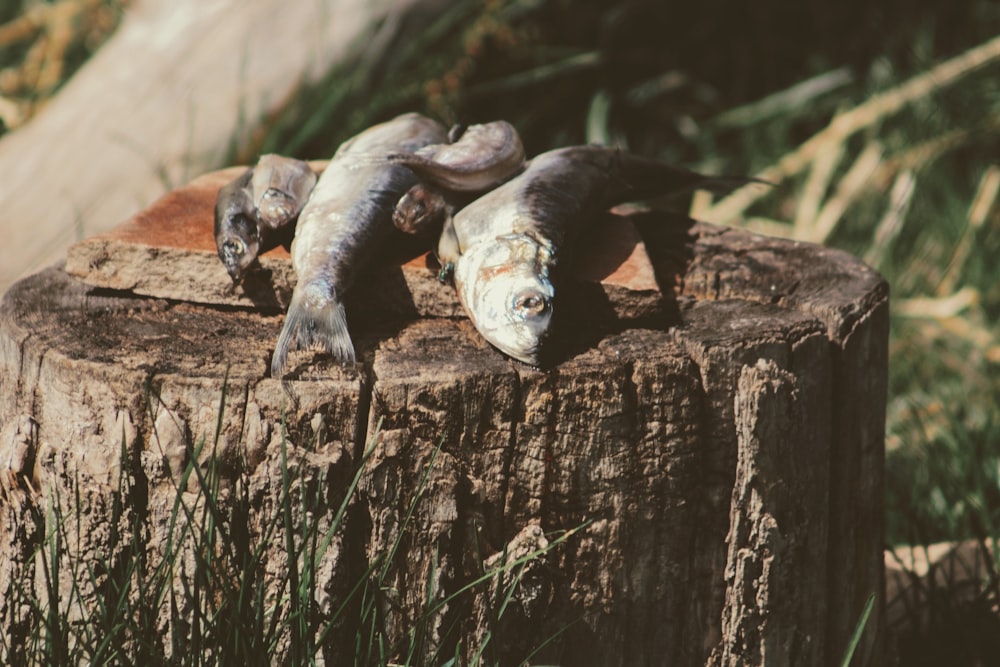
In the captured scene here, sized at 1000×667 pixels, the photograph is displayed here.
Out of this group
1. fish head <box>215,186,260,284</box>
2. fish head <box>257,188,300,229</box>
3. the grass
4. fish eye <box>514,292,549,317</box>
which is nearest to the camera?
the grass

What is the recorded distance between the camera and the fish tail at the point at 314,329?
69.6 inches

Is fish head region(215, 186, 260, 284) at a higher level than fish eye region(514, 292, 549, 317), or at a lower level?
higher

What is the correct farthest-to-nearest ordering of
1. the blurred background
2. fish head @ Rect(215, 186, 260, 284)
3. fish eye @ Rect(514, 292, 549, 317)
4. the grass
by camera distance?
1. the blurred background
2. fish head @ Rect(215, 186, 260, 284)
3. fish eye @ Rect(514, 292, 549, 317)
4. the grass

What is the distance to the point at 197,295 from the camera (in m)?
2.04

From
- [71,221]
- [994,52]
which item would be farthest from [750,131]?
[71,221]

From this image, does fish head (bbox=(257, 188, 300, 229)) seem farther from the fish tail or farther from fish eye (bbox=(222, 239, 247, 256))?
the fish tail

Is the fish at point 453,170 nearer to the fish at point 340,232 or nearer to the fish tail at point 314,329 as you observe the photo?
the fish at point 340,232

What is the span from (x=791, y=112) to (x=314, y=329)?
3936 mm

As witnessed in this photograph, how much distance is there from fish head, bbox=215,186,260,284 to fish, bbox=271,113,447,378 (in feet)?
0.26

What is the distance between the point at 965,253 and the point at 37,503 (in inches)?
146

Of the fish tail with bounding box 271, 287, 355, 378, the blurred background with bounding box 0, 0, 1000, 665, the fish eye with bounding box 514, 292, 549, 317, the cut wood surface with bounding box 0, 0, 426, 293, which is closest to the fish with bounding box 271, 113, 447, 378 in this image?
the fish tail with bounding box 271, 287, 355, 378

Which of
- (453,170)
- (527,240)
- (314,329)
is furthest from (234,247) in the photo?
(527,240)

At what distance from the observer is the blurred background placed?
151 inches

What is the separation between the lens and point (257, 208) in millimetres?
2074
